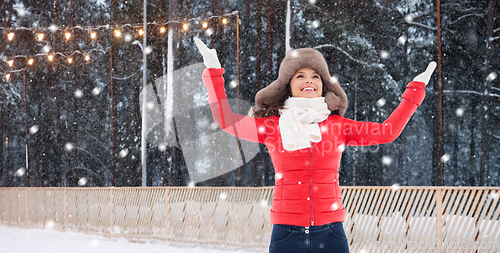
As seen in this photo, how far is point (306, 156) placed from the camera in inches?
97.1

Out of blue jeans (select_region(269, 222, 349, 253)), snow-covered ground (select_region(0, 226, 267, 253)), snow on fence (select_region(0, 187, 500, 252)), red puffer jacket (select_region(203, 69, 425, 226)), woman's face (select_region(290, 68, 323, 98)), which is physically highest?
woman's face (select_region(290, 68, 323, 98))

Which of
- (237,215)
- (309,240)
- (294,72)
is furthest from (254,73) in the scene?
(309,240)

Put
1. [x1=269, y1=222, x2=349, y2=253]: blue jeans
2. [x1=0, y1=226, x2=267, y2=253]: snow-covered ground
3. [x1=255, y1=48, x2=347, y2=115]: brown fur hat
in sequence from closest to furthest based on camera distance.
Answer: [x1=269, y1=222, x2=349, y2=253]: blue jeans → [x1=255, y1=48, x2=347, y2=115]: brown fur hat → [x1=0, y1=226, x2=267, y2=253]: snow-covered ground

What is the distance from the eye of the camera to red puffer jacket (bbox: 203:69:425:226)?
2.39 meters

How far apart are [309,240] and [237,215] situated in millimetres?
5467

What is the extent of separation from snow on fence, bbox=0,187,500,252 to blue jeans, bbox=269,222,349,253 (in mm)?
3848

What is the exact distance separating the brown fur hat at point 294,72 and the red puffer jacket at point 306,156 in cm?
17

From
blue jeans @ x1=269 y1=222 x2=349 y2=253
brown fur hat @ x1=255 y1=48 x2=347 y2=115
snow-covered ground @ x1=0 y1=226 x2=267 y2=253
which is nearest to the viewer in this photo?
blue jeans @ x1=269 y1=222 x2=349 y2=253

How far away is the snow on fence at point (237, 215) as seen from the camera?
576 centimetres

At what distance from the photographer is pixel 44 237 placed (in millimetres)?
9188

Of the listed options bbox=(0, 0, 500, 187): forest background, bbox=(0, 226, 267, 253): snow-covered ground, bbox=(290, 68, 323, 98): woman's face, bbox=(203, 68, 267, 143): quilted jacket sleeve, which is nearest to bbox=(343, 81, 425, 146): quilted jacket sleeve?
bbox=(290, 68, 323, 98): woman's face

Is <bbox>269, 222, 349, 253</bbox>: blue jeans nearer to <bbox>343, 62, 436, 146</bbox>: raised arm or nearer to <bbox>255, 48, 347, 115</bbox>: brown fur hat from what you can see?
<bbox>343, 62, 436, 146</bbox>: raised arm

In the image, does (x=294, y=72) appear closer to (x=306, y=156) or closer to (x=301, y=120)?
(x=301, y=120)

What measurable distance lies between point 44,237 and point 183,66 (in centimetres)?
983
